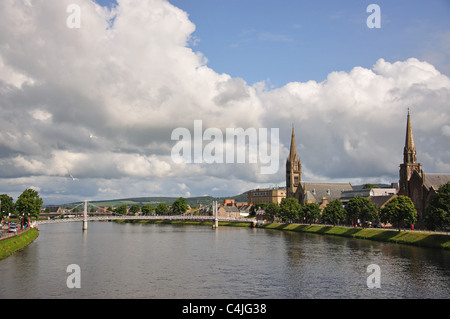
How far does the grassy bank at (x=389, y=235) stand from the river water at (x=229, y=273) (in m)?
6.20

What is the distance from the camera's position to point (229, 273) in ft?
186

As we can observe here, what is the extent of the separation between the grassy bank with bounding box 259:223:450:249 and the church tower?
87.0ft

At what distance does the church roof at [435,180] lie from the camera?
389 ft

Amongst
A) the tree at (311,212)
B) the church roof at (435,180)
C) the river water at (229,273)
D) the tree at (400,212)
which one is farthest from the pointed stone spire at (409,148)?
the river water at (229,273)

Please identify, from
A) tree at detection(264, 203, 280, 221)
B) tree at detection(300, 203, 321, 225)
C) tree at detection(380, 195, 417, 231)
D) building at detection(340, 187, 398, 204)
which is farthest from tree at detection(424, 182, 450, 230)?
tree at detection(264, 203, 280, 221)

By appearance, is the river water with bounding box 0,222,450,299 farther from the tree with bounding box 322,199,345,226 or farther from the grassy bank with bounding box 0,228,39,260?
the tree with bounding box 322,199,345,226

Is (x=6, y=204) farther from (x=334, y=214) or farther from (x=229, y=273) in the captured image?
(x=229, y=273)

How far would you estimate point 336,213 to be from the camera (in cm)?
13012

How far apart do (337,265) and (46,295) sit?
3921 cm

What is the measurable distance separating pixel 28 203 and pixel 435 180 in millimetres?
116619

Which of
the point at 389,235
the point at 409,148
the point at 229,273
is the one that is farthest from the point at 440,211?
the point at 409,148

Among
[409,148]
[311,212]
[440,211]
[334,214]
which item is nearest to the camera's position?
[440,211]
